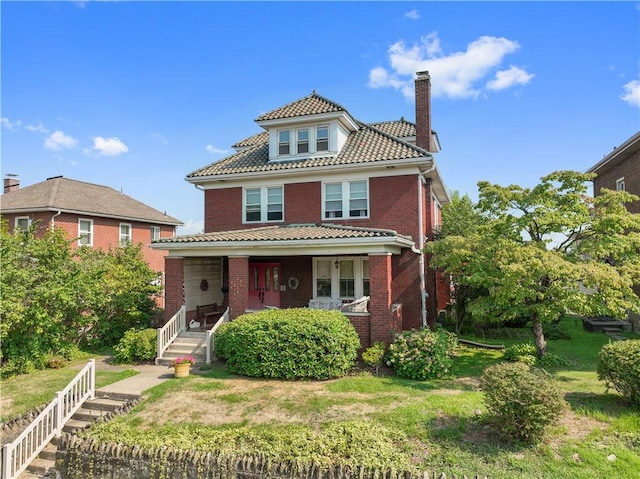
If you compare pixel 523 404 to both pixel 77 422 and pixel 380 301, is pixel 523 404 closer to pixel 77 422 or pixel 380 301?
pixel 380 301

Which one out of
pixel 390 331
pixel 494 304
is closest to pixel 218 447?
pixel 390 331

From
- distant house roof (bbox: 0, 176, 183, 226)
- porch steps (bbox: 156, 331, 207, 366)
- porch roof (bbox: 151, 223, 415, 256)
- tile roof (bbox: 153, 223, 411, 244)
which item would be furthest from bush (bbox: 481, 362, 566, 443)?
distant house roof (bbox: 0, 176, 183, 226)

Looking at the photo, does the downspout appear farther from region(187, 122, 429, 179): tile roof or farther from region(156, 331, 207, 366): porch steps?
region(156, 331, 207, 366): porch steps

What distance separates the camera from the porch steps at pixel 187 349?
1370cm

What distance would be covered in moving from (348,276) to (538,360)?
733 cm

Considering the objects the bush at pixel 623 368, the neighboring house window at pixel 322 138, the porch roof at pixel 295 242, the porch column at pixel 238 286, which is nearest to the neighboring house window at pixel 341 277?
the porch roof at pixel 295 242

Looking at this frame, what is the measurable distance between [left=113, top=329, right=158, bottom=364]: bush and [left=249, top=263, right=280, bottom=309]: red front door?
14.8 feet

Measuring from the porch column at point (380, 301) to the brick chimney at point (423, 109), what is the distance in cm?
670

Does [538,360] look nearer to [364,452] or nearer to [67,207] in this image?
[364,452]

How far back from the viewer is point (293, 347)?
38.4 feet

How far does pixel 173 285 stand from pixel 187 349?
2820mm

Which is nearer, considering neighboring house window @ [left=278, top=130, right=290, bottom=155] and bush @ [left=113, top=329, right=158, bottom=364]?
bush @ [left=113, top=329, right=158, bottom=364]

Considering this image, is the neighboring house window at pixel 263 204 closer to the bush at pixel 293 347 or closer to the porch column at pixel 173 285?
the porch column at pixel 173 285

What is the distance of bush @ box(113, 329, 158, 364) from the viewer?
1388 cm
